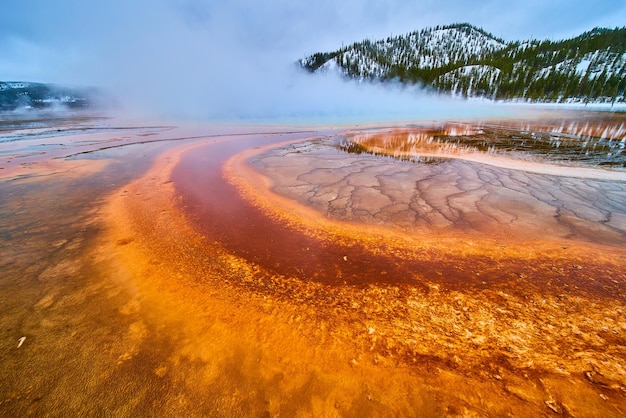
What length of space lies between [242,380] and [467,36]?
674 ft

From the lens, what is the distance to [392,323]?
2.89m

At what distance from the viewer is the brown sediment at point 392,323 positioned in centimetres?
215

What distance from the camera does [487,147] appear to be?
13.4 meters

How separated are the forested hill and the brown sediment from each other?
291 ft

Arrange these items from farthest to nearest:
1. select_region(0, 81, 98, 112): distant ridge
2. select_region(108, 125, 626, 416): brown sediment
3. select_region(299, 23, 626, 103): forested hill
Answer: select_region(0, 81, 98, 112): distant ridge, select_region(299, 23, 626, 103): forested hill, select_region(108, 125, 626, 416): brown sediment

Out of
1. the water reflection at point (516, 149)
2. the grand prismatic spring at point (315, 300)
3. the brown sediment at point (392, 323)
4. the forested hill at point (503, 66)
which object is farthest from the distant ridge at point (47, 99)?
the brown sediment at point (392, 323)

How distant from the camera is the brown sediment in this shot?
2150mm

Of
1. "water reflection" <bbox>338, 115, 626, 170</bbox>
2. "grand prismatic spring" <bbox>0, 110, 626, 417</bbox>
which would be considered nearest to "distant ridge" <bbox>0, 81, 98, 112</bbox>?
"water reflection" <bbox>338, 115, 626, 170</bbox>

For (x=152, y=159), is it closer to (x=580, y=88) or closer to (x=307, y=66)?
(x=580, y=88)

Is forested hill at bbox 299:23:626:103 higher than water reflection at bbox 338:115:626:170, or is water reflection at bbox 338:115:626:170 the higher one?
forested hill at bbox 299:23:626:103

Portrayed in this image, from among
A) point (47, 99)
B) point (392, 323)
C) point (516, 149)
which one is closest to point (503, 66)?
point (516, 149)

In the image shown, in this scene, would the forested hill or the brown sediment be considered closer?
the brown sediment

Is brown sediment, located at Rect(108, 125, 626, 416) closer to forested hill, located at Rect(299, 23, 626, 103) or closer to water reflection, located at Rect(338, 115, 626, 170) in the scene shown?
water reflection, located at Rect(338, 115, 626, 170)

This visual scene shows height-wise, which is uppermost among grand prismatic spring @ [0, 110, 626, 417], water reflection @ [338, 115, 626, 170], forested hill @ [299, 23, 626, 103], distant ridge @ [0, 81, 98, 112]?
forested hill @ [299, 23, 626, 103]
